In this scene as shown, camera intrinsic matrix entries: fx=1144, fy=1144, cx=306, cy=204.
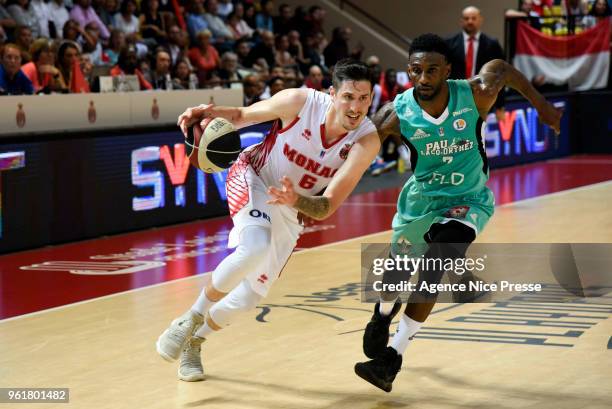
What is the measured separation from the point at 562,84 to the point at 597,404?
16.3 meters

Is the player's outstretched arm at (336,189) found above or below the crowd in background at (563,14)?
below

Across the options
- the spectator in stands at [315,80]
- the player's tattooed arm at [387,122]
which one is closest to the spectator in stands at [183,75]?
the spectator in stands at [315,80]

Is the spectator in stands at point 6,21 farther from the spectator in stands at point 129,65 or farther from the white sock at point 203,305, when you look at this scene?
the white sock at point 203,305

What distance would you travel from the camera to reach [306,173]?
6398 mm

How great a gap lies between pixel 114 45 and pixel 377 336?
1028 centimetres

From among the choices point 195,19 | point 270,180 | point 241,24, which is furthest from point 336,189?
point 241,24

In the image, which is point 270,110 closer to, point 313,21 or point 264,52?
point 264,52

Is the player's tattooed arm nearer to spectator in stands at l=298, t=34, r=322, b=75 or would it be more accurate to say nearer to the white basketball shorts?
the white basketball shorts

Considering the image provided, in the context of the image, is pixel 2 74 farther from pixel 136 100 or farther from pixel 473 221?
pixel 473 221

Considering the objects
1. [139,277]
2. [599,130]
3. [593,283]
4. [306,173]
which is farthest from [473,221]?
[599,130]

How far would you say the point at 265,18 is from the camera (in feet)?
66.0

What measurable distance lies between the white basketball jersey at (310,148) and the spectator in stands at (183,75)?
8211 millimetres

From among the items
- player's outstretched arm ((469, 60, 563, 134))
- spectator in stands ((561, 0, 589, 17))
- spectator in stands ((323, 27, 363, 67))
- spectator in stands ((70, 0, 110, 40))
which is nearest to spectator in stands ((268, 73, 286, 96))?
spectator in stands ((70, 0, 110, 40))

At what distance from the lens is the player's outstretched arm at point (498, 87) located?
648 cm
